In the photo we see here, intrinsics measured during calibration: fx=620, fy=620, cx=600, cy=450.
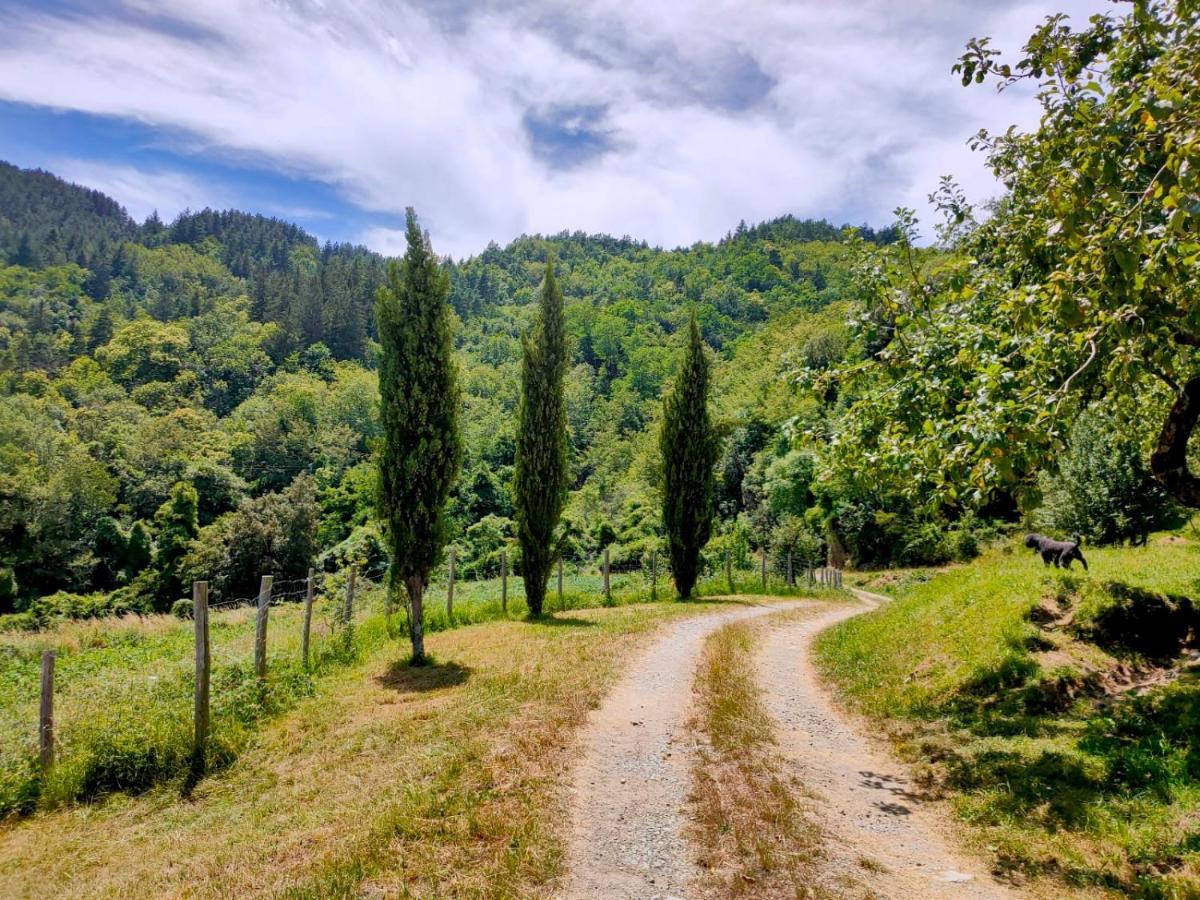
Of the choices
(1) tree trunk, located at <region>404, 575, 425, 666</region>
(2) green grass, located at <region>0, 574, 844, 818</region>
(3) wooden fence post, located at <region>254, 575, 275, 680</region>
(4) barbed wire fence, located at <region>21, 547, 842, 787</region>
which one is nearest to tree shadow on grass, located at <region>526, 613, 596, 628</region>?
(4) barbed wire fence, located at <region>21, 547, 842, 787</region>

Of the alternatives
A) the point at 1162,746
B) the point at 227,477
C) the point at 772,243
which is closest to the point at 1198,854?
the point at 1162,746

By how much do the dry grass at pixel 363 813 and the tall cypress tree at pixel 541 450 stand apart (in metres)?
8.27

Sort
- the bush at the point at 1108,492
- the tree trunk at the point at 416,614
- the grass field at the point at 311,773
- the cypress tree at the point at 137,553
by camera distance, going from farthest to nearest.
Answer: the cypress tree at the point at 137,553 → the bush at the point at 1108,492 → the tree trunk at the point at 416,614 → the grass field at the point at 311,773

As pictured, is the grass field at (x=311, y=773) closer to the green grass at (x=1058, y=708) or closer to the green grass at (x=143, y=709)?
the green grass at (x=143, y=709)

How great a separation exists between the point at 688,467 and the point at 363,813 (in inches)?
750

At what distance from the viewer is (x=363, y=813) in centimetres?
569

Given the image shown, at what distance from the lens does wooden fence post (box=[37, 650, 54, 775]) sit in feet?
25.1

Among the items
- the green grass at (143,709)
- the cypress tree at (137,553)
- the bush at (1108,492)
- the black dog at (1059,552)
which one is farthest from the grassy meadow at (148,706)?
the cypress tree at (137,553)

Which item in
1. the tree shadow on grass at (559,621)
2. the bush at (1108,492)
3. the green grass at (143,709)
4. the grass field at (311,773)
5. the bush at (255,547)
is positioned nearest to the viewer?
the grass field at (311,773)

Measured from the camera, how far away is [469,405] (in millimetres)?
97062

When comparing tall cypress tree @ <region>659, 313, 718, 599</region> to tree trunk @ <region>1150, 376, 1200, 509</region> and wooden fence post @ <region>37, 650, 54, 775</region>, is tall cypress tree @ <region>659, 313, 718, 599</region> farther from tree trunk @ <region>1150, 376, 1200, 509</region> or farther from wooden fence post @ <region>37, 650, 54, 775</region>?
wooden fence post @ <region>37, 650, 54, 775</region>

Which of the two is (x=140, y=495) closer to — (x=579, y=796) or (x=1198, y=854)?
(x=579, y=796)

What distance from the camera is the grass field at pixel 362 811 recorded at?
471cm

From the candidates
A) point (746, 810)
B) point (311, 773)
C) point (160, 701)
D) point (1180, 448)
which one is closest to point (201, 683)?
point (160, 701)
